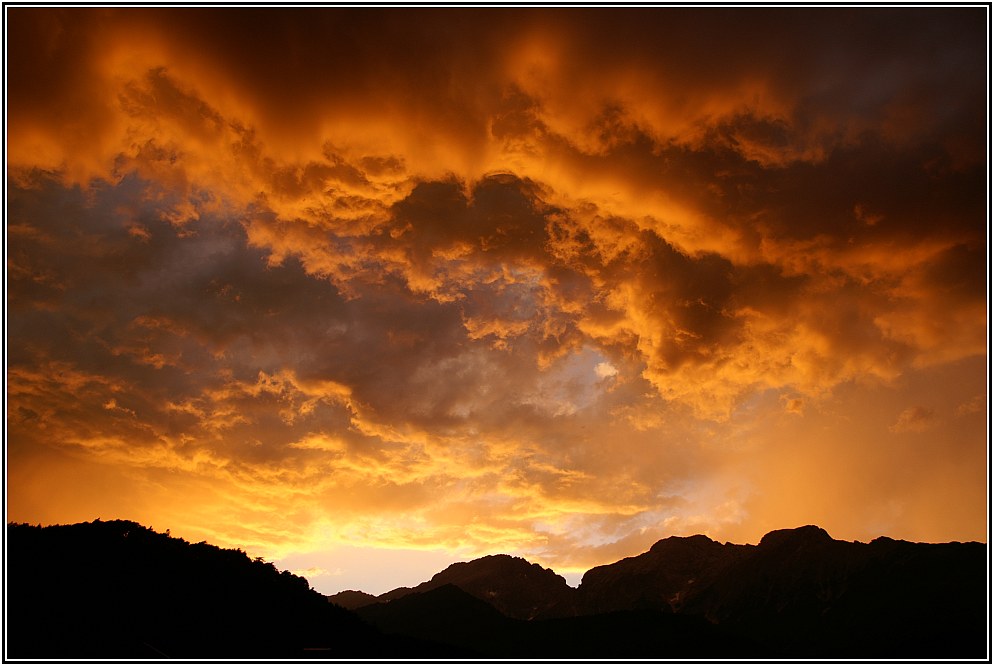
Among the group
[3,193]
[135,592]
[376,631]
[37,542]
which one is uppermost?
[3,193]

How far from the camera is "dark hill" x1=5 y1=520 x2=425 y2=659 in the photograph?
6500 centimetres

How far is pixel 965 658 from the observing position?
497ft

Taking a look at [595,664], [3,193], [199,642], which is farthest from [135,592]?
[595,664]

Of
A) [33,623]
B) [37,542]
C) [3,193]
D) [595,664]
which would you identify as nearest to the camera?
[3,193]

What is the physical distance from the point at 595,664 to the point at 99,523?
137322 mm

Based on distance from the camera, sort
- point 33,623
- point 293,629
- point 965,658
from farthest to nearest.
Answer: point 965,658 → point 293,629 → point 33,623

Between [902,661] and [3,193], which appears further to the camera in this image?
[902,661]

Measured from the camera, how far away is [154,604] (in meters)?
82.7

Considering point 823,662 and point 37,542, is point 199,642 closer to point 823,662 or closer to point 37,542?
point 37,542

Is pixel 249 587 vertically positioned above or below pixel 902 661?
above

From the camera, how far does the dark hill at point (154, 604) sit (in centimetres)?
6500

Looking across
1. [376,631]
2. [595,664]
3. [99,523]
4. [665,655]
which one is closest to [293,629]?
[376,631]

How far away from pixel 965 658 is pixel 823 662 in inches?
1839

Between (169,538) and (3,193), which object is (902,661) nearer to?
(169,538)
